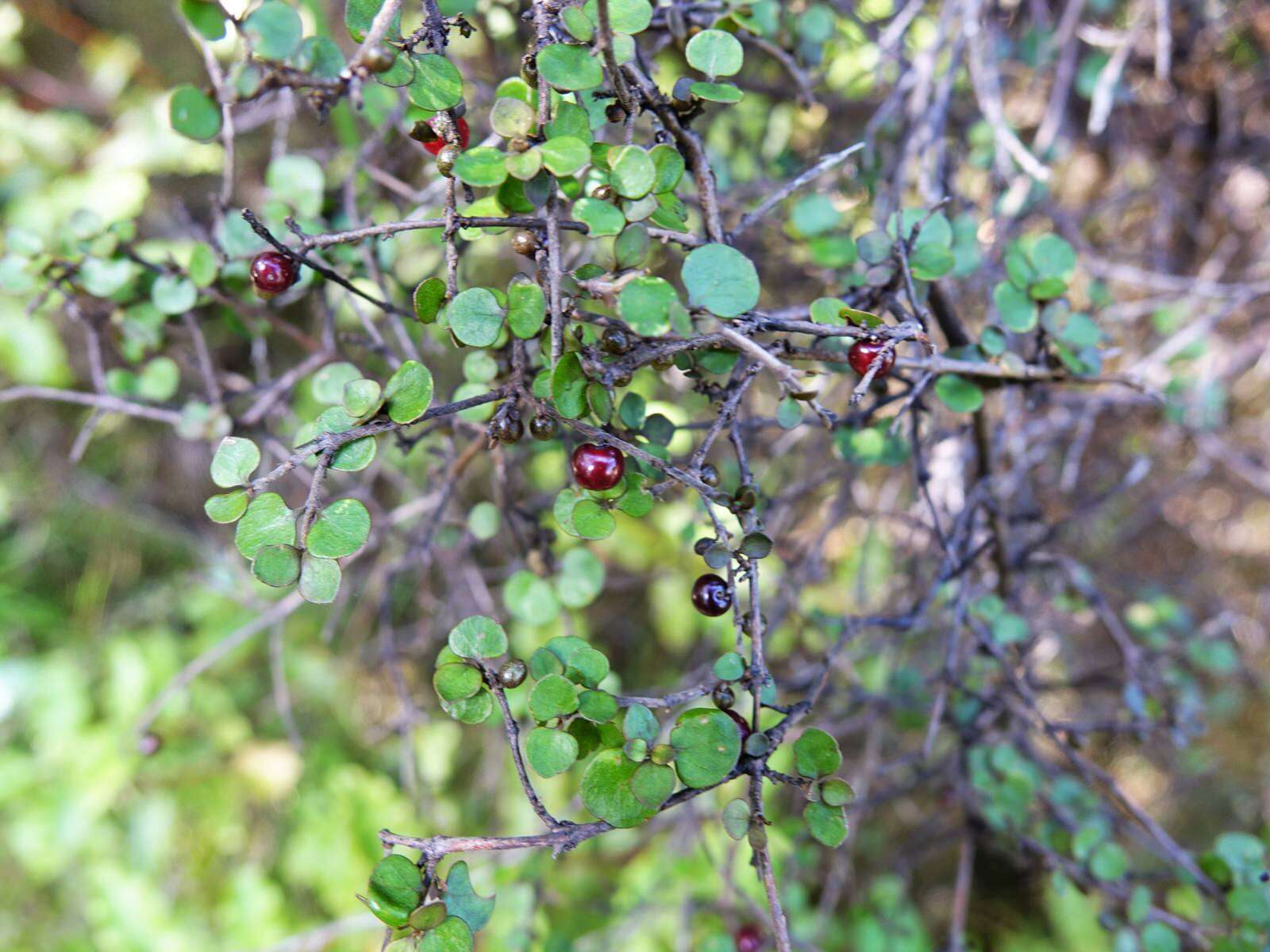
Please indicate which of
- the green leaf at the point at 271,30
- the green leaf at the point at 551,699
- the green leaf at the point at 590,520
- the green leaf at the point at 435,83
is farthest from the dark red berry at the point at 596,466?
the green leaf at the point at 271,30

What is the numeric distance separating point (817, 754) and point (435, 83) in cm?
47

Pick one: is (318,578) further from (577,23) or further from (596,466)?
(577,23)

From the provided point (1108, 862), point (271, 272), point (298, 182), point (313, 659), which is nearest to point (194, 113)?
point (298, 182)

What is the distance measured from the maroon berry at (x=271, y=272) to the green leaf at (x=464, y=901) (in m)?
0.40

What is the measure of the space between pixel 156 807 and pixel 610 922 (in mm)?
937

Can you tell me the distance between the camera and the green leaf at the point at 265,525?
479 millimetres

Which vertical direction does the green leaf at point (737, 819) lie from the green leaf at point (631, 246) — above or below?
below

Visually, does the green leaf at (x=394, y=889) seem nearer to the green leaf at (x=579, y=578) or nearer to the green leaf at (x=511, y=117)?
the green leaf at (x=579, y=578)

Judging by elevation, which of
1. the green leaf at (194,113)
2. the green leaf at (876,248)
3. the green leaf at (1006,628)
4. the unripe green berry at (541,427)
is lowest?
the green leaf at (1006,628)

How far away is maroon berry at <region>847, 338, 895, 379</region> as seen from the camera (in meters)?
0.52

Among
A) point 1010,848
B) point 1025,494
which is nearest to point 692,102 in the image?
point 1025,494

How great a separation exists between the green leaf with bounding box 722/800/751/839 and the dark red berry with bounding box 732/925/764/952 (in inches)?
18.8

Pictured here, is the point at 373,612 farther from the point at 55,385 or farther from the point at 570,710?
the point at 570,710

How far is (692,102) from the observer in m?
0.55
